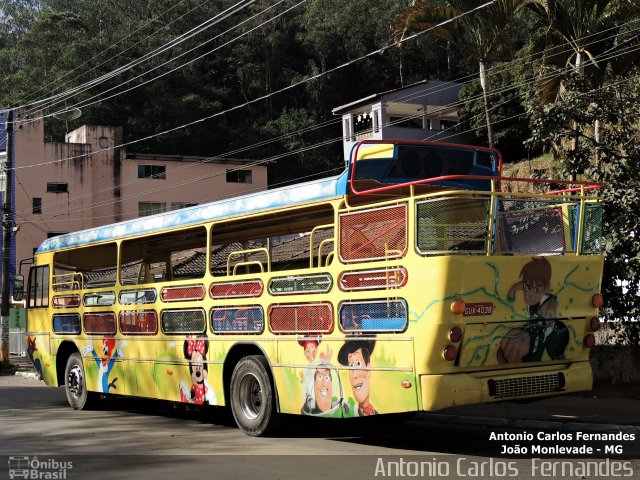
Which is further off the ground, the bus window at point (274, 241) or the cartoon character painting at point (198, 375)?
the bus window at point (274, 241)

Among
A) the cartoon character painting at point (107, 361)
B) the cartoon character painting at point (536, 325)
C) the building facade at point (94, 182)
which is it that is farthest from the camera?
the building facade at point (94, 182)

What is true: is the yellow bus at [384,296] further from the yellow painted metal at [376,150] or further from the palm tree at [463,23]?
the palm tree at [463,23]

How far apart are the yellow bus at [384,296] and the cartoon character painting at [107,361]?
866 millimetres

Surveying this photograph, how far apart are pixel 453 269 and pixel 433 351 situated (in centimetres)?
86

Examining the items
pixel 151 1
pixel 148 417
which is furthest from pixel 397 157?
pixel 151 1

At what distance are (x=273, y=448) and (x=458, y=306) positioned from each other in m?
3.01

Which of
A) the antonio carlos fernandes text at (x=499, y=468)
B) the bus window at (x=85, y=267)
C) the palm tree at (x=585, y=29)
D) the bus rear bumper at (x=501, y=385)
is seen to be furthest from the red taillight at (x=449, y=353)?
the palm tree at (x=585, y=29)

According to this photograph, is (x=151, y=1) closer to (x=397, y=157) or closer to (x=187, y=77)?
(x=187, y=77)

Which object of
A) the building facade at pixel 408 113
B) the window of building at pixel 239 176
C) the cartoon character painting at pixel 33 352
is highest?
the building facade at pixel 408 113

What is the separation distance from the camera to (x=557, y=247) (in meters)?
10.1

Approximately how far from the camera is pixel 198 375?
40.1ft

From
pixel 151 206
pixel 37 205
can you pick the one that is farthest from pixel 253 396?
pixel 151 206

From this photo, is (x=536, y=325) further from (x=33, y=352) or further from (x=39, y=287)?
(x=33, y=352)

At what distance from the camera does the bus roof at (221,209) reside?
10.4 meters
